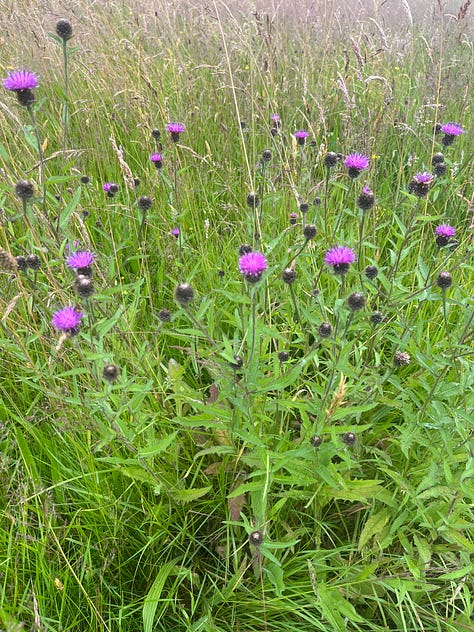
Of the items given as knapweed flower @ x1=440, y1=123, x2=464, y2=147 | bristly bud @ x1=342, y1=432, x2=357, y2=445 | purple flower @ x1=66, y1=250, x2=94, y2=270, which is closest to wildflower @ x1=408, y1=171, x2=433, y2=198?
knapweed flower @ x1=440, y1=123, x2=464, y2=147

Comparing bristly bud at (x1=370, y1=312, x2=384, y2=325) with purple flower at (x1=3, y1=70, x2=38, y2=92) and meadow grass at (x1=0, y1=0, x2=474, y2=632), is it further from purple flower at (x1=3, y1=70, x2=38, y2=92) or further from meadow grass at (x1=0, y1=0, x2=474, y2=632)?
purple flower at (x1=3, y1=70, x2=38, y2=92)

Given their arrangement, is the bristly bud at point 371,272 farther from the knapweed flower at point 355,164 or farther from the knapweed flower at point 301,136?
the knapweed flower at point 301,136

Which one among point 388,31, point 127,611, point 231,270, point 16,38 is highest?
point 16,38

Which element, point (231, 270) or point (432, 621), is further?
point (231, 270)

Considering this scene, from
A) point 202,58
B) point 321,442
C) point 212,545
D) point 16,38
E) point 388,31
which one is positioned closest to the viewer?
point 321,442

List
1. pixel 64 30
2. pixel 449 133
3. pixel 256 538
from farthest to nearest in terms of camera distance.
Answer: pixel 449 133, pixel 64 30, pixel 256 538

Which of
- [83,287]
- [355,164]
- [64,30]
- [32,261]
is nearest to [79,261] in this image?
[32,261]

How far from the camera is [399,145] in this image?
3717 millimetres

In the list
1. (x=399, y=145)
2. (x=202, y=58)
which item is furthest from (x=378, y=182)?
(x=202, y=58)

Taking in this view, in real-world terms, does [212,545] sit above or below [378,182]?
below

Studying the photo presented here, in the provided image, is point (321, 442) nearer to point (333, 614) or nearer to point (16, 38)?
point (333, 614)

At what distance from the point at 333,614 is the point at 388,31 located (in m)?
5.60

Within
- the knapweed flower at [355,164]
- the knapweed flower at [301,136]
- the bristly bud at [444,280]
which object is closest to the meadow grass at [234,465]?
the bristly bud at [444,280]

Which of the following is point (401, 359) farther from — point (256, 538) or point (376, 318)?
point (256, 538)
